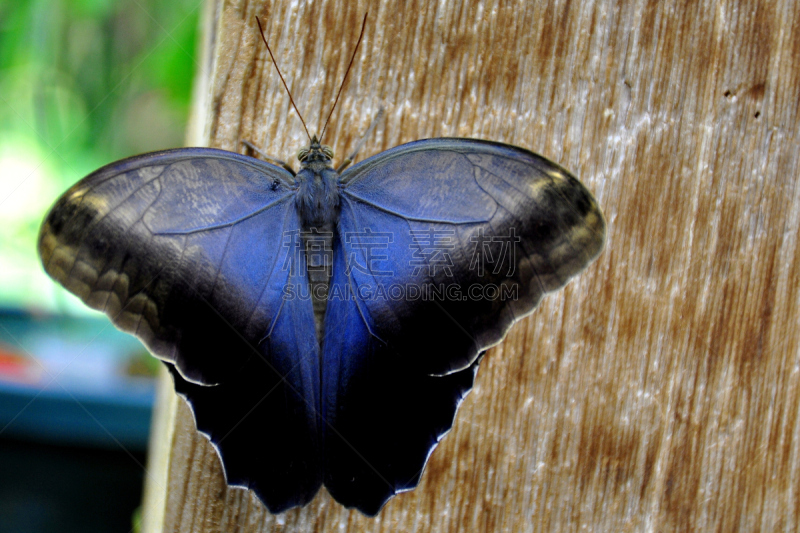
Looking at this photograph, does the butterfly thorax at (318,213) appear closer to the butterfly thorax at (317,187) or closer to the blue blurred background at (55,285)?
the butterfly thorax at (317,187)

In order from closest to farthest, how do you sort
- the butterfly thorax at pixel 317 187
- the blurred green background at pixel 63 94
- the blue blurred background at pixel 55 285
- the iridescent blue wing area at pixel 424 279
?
the iridescent blue wing area at pixel 424 279, the butterfly thorax at pixel 317 187, the blue blurred background at pixel 55 285, the blurred green background at pixel 63 94

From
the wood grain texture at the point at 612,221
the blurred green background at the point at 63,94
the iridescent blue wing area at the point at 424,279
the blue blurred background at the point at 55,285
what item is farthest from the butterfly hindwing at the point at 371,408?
the blurred green background at the point at 63,94

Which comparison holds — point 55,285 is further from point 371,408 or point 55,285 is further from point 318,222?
point 371,408

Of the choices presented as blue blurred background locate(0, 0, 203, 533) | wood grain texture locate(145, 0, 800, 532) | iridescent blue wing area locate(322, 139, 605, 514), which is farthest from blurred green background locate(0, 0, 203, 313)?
iridescent blue wing area locate(322, 139, 605, 514)

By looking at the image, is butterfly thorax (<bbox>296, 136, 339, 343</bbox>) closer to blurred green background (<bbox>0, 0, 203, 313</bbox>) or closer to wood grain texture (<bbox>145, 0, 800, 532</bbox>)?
wood grain texture (<bbox>145, 0, 800, 532</bbox>)

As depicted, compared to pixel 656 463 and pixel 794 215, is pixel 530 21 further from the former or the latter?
pixel 656 463

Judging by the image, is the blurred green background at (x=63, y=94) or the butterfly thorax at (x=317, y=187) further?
the blurred green background at (x=63, y=94)

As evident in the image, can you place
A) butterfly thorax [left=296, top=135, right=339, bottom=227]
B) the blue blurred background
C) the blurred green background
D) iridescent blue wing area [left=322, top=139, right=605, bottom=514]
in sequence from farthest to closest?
1. the blurred green background
2. the blue blurred background
3. butterfly thorax [left=296, top=135, right=339, bottom=227]
4. iridescent blue wing area [left=322, top=139, right=605, bottom=514]
